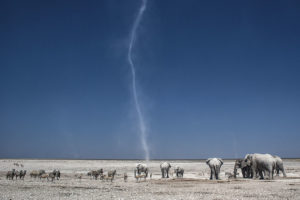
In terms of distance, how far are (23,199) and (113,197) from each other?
204 inches

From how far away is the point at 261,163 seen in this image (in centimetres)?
3173

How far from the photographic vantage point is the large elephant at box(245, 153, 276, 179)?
31.0 meters

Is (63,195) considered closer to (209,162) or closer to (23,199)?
(23,199)

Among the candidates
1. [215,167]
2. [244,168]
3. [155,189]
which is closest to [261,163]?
[244,168]

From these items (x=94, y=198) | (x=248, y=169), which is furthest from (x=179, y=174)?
(x=94, y=198)

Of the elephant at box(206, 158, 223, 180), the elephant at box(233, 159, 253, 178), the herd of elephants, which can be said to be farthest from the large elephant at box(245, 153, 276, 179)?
the elephant at box(206, 158, 223, 180)

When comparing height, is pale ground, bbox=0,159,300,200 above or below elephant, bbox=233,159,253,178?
below

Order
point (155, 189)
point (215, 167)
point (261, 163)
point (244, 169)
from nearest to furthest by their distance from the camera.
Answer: point (155, 189), point (261, 163), point (215, 167), point (244, 169)

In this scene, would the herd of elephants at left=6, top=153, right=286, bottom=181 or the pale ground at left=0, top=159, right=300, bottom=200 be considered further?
the herd of elephants at left=6, top=153, right=286, bottom=181

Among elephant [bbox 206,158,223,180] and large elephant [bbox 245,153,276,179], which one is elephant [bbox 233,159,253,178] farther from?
elephant [bbox 206,158,223,180]

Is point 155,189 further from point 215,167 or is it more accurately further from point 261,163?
point 261,163

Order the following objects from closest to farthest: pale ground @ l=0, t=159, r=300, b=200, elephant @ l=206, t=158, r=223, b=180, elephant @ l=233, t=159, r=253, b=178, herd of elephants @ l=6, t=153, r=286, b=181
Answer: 1. pale ground @ l=0, t=159, r=300, b=200
2. herd of elephants @ l=6, t=153, r=286, b=181
3. elephant @ l=206, t=158, r=223, b=180
4. elephant @ l=233, t=159, r=253, b=178

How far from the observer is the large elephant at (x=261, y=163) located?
30984mm

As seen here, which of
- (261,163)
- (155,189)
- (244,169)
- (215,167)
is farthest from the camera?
(244,169)
